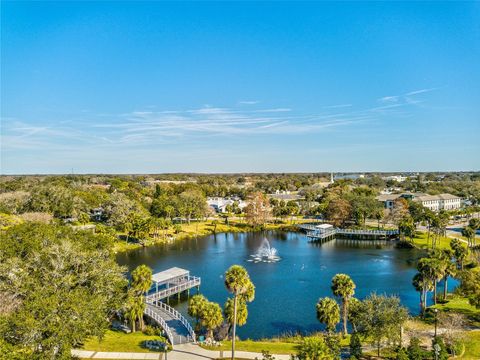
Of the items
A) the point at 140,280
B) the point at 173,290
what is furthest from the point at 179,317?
the point at 173,290

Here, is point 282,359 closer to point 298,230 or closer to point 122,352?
point 122,352

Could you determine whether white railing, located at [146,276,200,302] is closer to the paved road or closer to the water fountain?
the paved road

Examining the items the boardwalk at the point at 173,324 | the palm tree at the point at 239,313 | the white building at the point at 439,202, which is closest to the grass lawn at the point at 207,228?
the boardwalk at the point at 173,324

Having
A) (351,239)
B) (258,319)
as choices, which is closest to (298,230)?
(351,239)

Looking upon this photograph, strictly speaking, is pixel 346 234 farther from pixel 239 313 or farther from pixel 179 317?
pixel 239 313

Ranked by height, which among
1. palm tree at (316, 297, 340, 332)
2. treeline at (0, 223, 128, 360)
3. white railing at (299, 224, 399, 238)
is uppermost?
treeline at (0, 223, 128, 360)

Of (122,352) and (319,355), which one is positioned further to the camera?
(122,352)

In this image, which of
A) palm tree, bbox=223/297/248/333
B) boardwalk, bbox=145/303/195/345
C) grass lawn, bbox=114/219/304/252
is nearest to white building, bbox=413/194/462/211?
grass lawn, bbox=114/219/304/252
